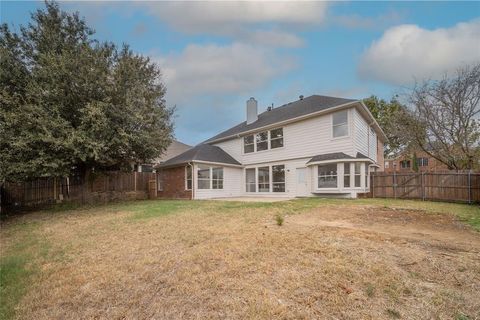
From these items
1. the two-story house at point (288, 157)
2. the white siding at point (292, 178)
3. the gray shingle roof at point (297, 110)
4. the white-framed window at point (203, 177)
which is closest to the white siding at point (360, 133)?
the two-story house at point (288, 157)

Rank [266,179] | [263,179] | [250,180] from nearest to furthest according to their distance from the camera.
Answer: [266,179]
[263,179]
[250,180]

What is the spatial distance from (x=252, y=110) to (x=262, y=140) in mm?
3387

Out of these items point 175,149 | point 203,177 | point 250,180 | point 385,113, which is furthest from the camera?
point 175,149

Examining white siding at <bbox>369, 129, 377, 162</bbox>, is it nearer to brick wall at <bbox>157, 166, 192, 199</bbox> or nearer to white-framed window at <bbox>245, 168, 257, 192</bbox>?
white-framed window at <bbox>245, 168, 257, 192</bbox>

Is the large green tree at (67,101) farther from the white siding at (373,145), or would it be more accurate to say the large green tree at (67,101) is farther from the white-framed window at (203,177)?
the white siding at (373,145)

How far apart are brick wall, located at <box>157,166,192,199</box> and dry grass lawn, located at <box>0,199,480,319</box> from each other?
11.5m

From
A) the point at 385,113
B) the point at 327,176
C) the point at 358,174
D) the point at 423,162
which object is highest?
the point at 385,113

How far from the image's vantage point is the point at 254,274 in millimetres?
3660

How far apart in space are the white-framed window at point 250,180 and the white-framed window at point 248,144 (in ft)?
4.79

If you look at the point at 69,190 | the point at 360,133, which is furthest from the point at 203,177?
the point at 360,133

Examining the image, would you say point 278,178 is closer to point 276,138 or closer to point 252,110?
point 276,138

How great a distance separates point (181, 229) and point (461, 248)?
5.58m

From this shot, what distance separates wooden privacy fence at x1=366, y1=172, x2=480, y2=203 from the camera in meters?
12.9

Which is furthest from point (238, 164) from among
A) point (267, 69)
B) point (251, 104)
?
point (267, 69)
